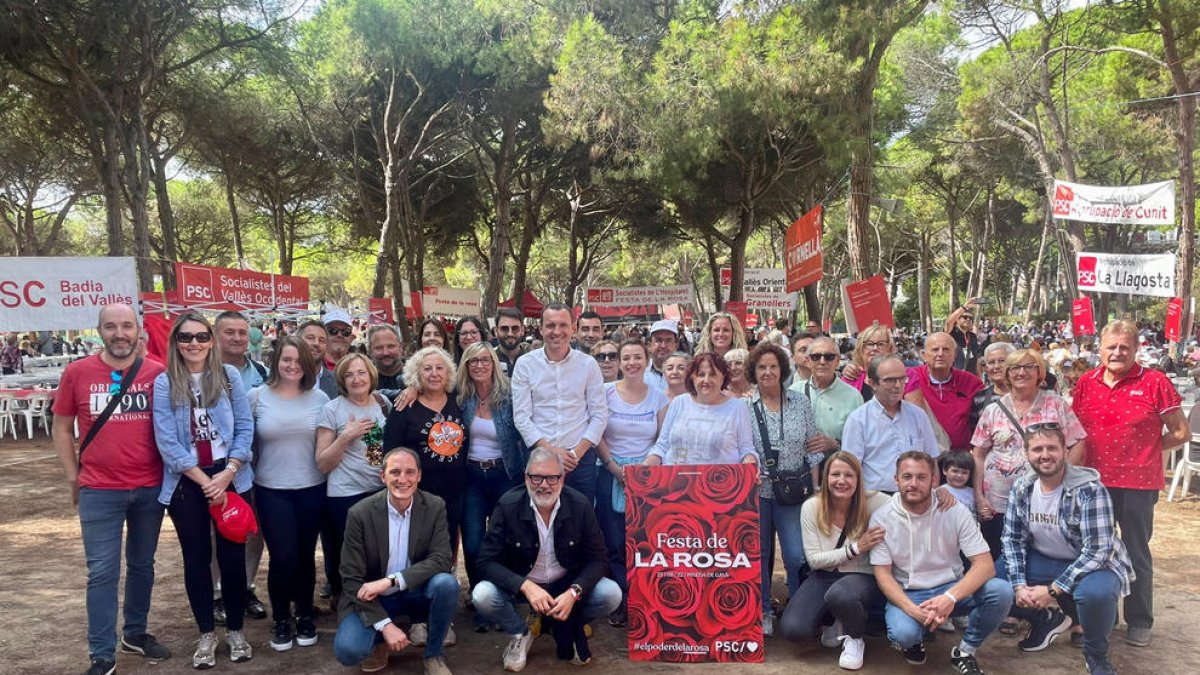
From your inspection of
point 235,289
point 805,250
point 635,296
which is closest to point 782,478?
point 805,250

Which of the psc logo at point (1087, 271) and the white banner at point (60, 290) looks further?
the psc logo at point (1087, 271)

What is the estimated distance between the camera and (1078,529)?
13.4 ft

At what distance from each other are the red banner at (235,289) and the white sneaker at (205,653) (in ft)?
30.0

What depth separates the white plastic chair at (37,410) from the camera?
12.5 meters

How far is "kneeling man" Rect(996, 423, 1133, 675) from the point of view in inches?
155

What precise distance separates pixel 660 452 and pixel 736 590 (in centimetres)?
85

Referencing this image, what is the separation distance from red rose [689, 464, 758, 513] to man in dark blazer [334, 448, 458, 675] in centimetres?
139

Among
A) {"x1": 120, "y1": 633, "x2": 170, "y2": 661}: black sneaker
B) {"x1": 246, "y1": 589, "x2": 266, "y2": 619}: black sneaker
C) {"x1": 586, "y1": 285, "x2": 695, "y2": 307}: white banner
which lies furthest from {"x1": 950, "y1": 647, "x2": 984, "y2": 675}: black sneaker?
{"x1": 586, "y1": 285, "x2": 695, "y2": 307}: white banner

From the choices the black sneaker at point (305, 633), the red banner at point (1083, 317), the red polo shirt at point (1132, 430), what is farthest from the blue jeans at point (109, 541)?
the red banner at point (1083, 317)

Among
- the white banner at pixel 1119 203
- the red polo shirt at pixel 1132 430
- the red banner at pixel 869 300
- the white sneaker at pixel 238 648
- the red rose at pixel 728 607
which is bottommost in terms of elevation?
the white sneaker at pixel 238 648

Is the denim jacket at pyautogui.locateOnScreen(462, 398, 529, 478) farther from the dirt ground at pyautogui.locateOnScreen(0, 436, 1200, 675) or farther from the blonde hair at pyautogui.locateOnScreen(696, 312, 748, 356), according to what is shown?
the blonde hair at pyautogui.locateOnScreen(696, 312, 748, 356)

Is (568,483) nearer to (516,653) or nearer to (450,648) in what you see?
(516,653)

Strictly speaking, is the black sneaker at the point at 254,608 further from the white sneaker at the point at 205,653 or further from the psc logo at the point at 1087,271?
the psc logo at the point at 1087,271

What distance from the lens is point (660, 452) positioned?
457cm
